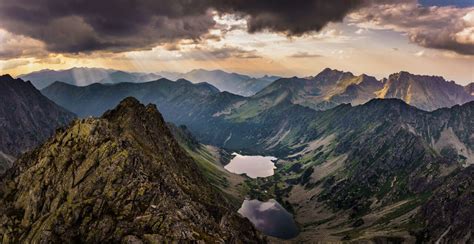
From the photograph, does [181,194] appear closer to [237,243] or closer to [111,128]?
[237,243]

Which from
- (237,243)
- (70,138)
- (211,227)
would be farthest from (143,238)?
(70,138)

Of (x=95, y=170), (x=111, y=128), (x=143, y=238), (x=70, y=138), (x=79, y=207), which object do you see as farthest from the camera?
(x=111, y=128)

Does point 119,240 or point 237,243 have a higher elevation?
point 119,240

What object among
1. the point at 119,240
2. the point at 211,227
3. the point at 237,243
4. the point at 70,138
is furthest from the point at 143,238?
the point at 70,138

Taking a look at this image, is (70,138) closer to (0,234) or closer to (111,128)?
(111,128)

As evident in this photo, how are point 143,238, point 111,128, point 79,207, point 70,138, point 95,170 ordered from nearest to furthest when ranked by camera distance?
point 143,238 < point 79,207 < point 95,170 < point 70,138 < point 111,128

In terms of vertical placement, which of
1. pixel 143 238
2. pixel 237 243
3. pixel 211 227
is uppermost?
pixel 143 238

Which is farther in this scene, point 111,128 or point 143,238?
point 111,128
